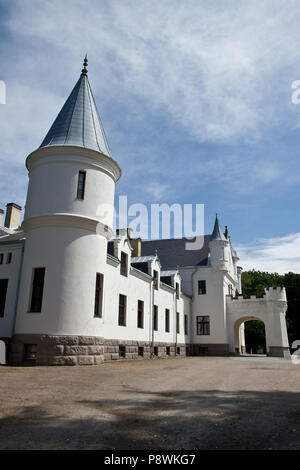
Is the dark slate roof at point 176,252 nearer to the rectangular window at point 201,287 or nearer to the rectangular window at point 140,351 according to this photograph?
the rectangular window at point 201,287

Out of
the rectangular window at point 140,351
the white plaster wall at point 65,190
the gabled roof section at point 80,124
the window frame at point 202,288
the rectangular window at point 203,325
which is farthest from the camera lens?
the window frame at point 202,288

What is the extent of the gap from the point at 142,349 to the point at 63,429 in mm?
19259

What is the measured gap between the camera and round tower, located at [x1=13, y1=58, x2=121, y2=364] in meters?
15.1

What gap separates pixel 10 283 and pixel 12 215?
401 inches

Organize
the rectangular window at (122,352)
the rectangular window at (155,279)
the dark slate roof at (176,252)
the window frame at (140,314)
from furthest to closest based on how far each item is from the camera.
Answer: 1. the dark slate roof at (176,252)
2. the rectangular window at (155,279)
3. the window frame at (140,314)
4. the rectangular window at (122,352)

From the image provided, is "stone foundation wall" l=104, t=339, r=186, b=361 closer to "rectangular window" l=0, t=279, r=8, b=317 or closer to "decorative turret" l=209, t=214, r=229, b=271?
"rectangular window" l=0, t=279, r=8, b=317

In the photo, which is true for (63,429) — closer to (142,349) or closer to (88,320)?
(88,320)

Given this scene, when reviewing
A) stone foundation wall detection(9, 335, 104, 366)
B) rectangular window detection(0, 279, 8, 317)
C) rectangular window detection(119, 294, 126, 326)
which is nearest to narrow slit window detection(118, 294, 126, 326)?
rectangular window detection(119, 294, 126, 326)

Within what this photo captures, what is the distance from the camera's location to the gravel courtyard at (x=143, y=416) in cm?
453

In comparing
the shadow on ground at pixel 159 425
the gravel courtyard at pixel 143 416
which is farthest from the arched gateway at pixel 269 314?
the shadow on ground at pixel 159 425

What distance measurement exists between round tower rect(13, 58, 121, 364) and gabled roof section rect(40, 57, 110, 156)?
5cm

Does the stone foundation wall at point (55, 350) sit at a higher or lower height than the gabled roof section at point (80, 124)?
lower

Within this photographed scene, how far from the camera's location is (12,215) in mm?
25844

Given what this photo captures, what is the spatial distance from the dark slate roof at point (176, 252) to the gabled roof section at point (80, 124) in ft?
64.8
